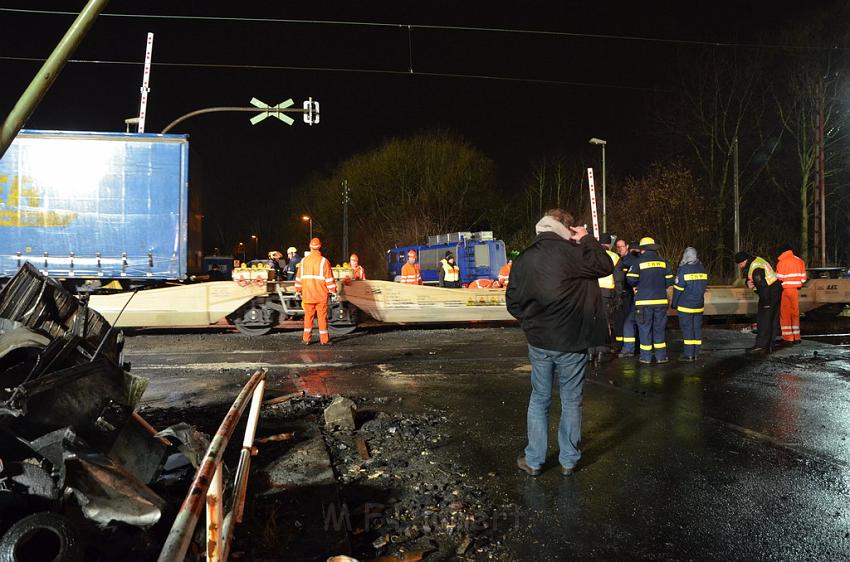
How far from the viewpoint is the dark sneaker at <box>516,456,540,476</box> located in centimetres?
434

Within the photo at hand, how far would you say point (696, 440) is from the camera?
522cm

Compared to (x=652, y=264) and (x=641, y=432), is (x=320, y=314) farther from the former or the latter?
(x=641, y=432)

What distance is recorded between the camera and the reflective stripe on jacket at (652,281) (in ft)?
29.1

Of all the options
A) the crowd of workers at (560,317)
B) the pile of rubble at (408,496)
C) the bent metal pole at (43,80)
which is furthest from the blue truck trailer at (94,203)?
the bent metal pole at (43,80)

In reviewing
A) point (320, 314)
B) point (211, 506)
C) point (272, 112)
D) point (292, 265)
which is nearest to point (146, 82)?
point (272, 112)

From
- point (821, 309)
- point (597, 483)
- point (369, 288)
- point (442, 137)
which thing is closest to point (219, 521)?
point (597, 483)

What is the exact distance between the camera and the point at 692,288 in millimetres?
9219

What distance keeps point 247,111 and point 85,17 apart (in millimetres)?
12190

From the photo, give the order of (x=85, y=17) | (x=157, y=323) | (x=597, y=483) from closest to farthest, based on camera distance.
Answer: (x=85, y=17) < (x=597, y=483) < (x=157, y=323)

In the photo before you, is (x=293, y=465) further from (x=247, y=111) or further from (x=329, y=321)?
(x=247, y=111)

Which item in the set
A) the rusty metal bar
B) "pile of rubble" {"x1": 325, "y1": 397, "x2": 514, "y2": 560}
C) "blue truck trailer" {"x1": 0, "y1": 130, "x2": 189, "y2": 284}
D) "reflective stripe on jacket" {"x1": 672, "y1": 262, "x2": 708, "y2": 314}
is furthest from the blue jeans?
"blue truck trailer" {"x1": 0, "y1": 130, "x2": 189, "y2": 284}

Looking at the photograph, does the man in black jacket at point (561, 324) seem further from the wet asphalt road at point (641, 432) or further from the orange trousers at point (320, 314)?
the orange trousers at point (320, 314)

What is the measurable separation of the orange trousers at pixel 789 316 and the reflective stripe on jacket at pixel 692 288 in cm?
277

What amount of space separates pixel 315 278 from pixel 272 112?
6.21 metres
